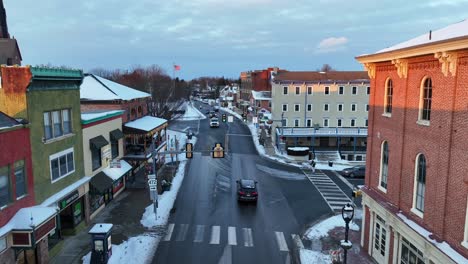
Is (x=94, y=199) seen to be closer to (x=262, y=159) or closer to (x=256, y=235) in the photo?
(x=256, y=235)

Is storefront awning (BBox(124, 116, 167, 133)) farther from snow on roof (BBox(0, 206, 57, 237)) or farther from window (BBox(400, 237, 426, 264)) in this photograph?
window (BBox(400, 237, 426, 264))

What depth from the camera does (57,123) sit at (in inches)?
730

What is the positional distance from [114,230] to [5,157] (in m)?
8.49

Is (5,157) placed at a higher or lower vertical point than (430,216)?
higher

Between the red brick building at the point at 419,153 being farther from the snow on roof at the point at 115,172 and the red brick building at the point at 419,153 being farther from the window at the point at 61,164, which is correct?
the snow on roof at the point at 115,172

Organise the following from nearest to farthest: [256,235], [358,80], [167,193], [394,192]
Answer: [394,192] → [256,235] → [167,193] → [358,80]

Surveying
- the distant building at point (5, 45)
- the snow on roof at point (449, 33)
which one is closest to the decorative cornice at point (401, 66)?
the snow on roof at point (449, 33)

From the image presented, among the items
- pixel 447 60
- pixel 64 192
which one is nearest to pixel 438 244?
pixel 447 60

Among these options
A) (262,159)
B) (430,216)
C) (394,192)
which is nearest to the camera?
(430,216)

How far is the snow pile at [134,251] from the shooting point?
17.1m

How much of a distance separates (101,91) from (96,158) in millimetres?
9517

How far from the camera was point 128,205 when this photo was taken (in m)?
25.3

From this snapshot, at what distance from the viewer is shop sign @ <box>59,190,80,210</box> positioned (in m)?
18.2

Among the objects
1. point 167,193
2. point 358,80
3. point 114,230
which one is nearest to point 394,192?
point 114,230
